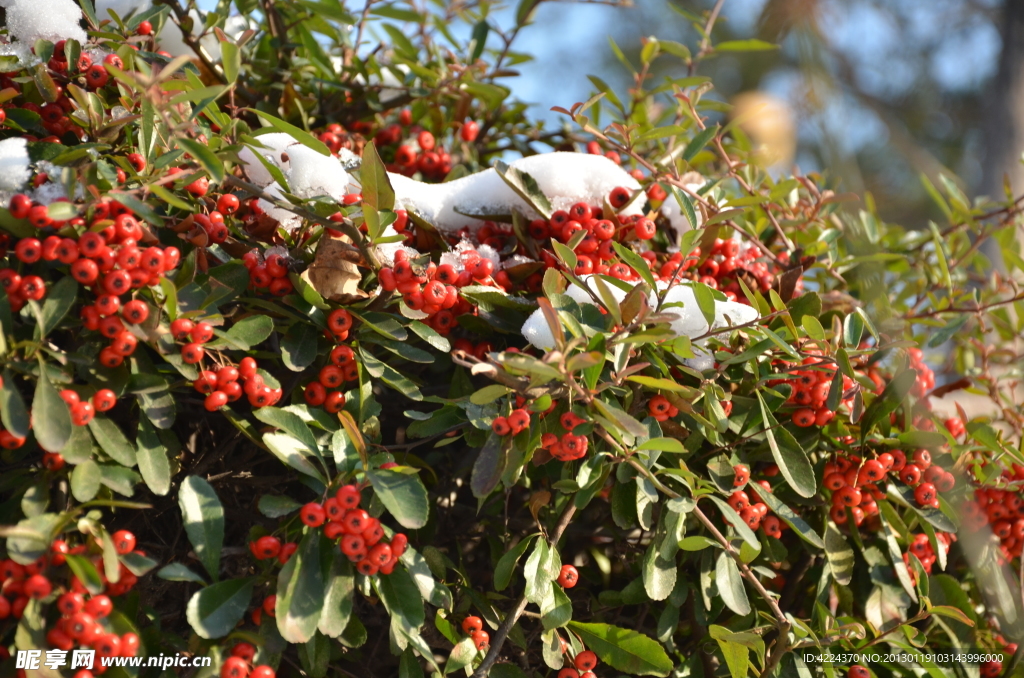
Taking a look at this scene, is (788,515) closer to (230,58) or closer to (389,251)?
(389,251)

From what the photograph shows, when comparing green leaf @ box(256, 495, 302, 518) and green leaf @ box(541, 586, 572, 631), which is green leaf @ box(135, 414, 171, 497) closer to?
green leaf @ box(256, 495, 302, 518)

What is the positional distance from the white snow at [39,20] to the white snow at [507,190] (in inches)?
23.5

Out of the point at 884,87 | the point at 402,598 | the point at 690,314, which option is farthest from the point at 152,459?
the point at 884,87

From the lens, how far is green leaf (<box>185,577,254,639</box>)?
3.10 ft

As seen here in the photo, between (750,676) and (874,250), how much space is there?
1.04m

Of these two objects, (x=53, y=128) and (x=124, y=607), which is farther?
(x=53, y=128)

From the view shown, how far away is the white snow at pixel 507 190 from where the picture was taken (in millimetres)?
1405

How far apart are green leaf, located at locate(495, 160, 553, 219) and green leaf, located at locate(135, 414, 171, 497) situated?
0.70 meters

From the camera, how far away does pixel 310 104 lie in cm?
165

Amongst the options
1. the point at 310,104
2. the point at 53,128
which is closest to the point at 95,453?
the point at 53,128

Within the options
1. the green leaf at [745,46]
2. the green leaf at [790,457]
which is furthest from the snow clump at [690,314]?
the green leaf at [745,46]

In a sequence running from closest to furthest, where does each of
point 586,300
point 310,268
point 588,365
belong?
point 588,365, point 310,268, point 586,300

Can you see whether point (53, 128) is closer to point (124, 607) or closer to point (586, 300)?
point (124, 607)

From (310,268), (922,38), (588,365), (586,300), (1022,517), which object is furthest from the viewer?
(922,38)
